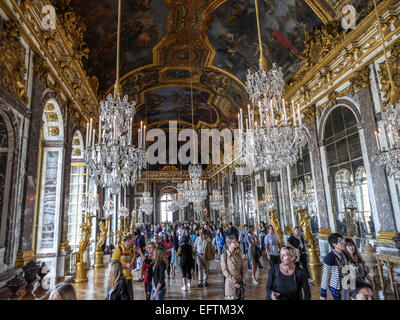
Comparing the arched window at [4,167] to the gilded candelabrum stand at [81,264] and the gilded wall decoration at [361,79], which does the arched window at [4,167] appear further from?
the gilded wall decoration at [361,79]

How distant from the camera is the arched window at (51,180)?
733cm

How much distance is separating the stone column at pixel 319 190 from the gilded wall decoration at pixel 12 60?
8.51 meters

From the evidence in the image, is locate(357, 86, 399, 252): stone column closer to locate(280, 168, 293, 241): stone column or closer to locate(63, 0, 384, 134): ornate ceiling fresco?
locate(63, 0, 384, 134): ornate ceiling fresco

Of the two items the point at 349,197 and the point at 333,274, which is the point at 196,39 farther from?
the point at 333,274

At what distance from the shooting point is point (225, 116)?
1777cm

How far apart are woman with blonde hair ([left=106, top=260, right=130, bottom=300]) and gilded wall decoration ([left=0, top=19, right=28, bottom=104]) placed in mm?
3907

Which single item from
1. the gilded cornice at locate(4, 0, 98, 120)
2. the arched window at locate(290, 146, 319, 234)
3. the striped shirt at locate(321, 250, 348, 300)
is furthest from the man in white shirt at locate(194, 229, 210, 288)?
the gilded cornice at locate(4, 0, 98, 120)

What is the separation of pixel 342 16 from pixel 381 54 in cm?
203

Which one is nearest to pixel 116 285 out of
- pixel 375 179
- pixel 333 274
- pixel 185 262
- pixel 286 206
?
pixel 333 274

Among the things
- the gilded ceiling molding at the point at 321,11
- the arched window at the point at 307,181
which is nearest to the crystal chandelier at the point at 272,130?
the gilded ceiling molding at the point at 321,11

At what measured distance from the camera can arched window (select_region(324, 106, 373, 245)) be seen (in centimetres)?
749

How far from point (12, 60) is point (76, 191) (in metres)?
6.97
